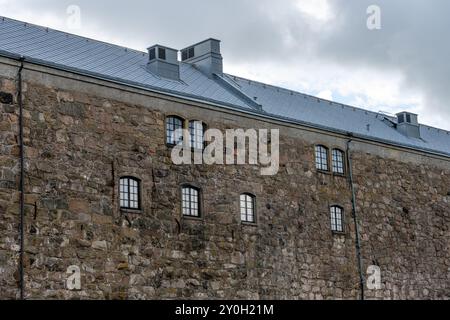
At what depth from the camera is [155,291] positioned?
27.3 metres

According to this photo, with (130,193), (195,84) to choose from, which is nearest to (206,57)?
(195,84)

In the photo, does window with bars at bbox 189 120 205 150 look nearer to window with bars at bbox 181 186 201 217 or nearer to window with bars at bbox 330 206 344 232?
window with bars at bbox 181 186 201 217

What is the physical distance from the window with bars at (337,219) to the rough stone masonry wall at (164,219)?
0.27 meters

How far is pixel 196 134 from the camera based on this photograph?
96.6ft

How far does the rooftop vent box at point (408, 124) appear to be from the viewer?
40875mm

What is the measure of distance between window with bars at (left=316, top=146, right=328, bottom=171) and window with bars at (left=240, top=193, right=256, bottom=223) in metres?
3.64

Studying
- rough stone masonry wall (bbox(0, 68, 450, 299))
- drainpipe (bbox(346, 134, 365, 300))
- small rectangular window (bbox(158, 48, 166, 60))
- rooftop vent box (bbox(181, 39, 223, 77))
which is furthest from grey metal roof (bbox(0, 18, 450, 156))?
drainpipe (bbox(346, 134, 365, 300))

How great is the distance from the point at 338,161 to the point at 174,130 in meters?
7.91

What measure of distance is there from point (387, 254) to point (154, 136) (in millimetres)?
11519

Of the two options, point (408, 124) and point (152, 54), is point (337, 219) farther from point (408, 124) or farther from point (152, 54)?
point (408, 124)

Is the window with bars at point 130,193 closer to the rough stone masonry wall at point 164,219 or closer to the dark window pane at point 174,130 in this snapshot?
the rough stone masonry wall at point 164,219

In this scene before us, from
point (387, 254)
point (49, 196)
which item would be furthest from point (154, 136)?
point (387, 254)

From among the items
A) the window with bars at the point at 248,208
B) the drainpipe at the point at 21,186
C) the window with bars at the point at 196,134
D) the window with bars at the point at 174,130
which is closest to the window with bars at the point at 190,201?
the window with bars at the point at 196,134

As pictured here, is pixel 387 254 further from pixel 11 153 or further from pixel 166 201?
pixel 11 153
